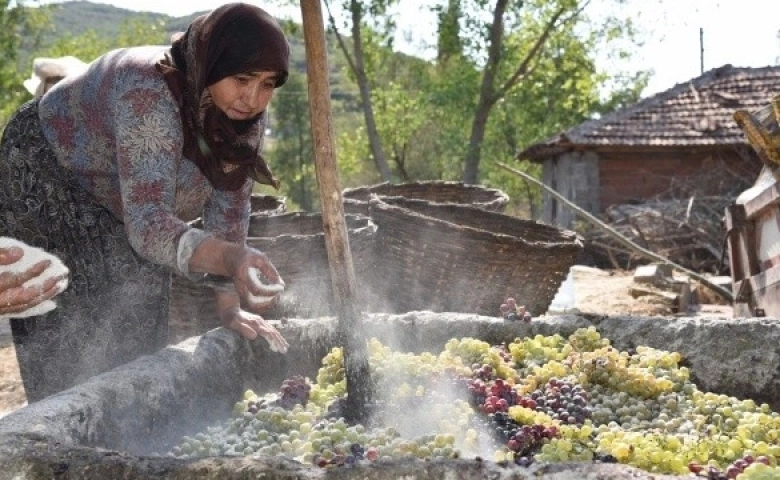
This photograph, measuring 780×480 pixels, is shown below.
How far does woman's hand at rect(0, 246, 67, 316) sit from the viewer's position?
2.44 meters

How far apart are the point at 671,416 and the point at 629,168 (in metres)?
17.4

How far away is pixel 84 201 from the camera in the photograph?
Result: 3430mm

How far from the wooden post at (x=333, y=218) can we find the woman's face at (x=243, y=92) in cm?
16

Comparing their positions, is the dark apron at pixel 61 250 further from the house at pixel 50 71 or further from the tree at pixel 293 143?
the tree at pixel 293 143

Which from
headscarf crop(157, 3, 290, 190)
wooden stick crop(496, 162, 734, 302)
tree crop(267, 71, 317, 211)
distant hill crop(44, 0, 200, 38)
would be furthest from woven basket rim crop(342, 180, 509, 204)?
distant hill crop(44, 0, 200, 38)

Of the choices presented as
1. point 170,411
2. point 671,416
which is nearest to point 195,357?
point 170,411

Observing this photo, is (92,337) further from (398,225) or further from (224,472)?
(398,225)

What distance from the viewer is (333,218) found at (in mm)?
2943

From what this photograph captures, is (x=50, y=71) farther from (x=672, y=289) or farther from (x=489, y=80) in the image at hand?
(x=489, y=80)

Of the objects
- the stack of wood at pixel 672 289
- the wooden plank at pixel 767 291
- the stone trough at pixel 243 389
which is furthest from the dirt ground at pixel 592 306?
the stone trough at pixel 243 389

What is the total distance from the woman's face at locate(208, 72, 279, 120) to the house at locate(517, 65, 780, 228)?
16.8 metres

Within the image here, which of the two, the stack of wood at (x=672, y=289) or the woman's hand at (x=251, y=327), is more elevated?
the woman's hand at (x=251, y=327)

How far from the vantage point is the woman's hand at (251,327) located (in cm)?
340

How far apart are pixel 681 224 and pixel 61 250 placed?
13.0m
